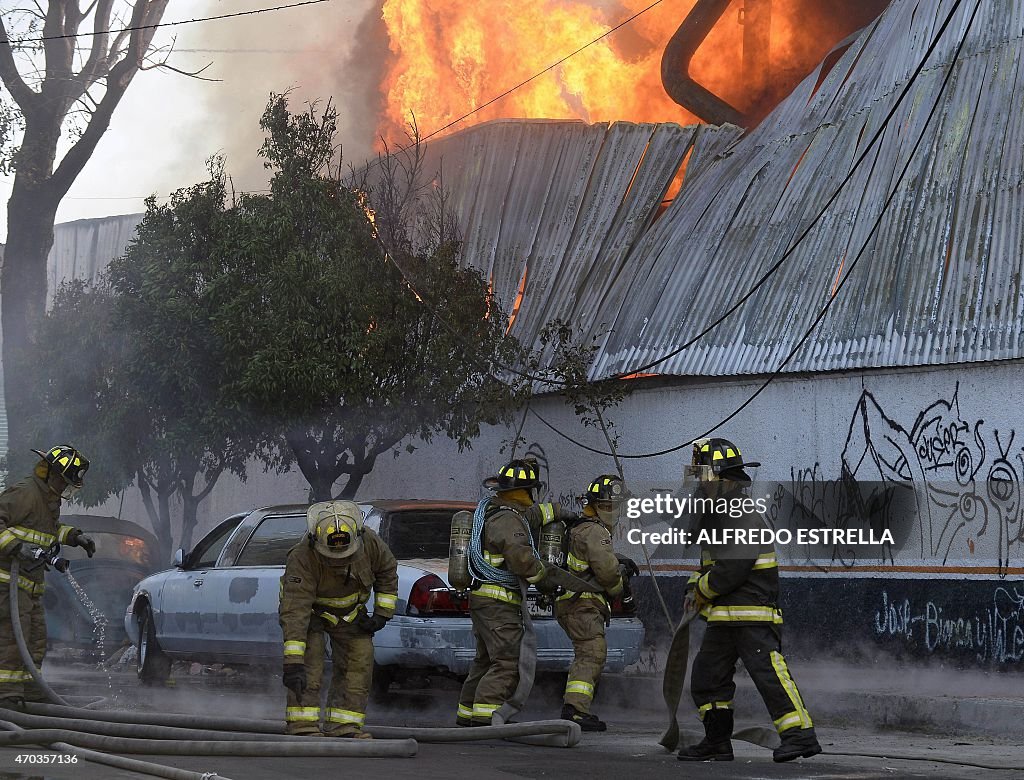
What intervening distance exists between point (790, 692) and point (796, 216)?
8.26 meters

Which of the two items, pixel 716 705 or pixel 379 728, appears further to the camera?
pixel 379 728

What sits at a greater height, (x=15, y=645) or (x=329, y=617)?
(x=329, y=617)

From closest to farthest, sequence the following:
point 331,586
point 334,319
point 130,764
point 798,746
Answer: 1. point 130,764
2. point 798,746
3. point 331,586
4. point 334,319

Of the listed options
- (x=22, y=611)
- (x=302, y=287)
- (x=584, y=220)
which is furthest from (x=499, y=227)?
(x=22, y=611)

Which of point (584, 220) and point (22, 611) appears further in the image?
point (584, 220)

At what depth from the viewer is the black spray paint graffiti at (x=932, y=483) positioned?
37.9 feet

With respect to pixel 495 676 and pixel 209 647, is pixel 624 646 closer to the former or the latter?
pixel 495 676

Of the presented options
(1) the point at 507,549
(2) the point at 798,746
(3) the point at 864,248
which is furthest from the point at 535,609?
(3) the point at 864,248

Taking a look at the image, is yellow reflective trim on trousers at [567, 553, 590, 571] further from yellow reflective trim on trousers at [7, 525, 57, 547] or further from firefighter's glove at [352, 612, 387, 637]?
yellow reflective trim on trousers at [7, 525, 57, 547]

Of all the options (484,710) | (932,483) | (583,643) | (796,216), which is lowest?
(484,710)

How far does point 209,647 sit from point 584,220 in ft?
27.9

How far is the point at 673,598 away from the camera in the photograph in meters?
14.3

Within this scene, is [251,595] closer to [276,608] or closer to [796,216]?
[276,608]

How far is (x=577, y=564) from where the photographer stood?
921 cm
